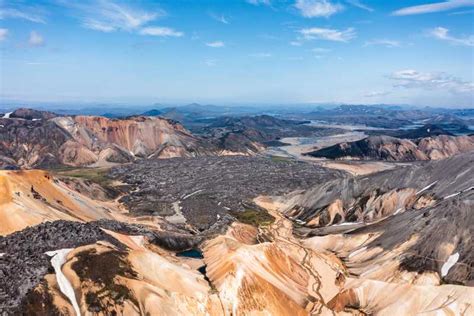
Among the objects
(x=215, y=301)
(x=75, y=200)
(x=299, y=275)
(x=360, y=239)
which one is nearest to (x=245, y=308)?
(x=215, y=301)

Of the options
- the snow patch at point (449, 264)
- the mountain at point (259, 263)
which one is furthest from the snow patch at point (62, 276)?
the snow patch at point (449, 264)

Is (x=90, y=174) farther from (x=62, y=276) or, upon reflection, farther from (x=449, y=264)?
(x=449, y=264)

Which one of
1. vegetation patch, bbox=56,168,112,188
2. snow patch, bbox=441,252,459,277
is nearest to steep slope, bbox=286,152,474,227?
snow patch, bbox=441,252,459,277

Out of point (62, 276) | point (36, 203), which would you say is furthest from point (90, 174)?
point (62, 276)

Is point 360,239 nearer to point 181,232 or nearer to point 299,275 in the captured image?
point 299,275

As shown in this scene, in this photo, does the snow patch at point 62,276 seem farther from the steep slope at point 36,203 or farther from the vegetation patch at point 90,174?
the vegetation patch at point 90,174

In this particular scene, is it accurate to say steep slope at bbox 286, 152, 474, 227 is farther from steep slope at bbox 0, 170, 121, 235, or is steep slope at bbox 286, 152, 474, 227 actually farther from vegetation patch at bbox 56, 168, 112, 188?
vegetation patch at bbox 56, 168, 112, 188
